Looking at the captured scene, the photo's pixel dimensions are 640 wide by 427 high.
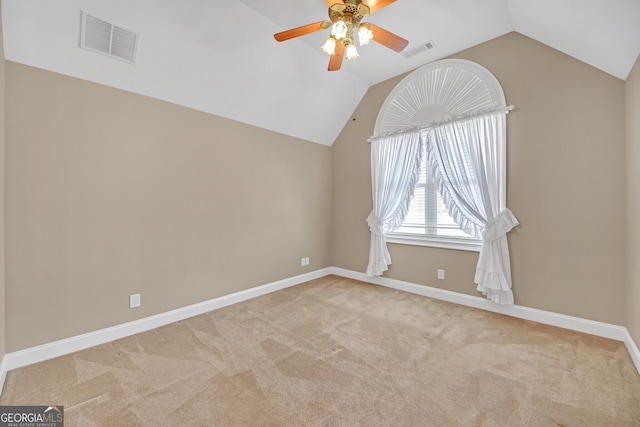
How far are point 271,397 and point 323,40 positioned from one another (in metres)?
3.35

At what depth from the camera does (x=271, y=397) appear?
1682mm

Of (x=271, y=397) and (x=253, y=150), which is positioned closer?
(x=271, y=397)

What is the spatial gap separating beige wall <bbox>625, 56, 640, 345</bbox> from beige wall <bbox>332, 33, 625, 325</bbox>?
0.12 m

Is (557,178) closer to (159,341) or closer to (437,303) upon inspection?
(437,303)

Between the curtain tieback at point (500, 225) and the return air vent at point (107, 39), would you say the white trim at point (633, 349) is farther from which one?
the return air vent at point (107, 39)

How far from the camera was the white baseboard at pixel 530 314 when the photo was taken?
2.34m

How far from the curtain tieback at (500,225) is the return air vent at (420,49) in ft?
6.59

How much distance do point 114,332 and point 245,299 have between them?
1342 mm

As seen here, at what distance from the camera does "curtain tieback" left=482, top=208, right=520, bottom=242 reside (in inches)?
111

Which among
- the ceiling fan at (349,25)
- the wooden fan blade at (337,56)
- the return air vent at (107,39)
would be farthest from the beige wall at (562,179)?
the return air vent at (107,39)

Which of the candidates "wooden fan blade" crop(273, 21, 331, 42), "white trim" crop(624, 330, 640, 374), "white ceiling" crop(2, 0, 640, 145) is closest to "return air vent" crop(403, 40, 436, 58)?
"white ceiling" crop(2, 0, 640, 145)

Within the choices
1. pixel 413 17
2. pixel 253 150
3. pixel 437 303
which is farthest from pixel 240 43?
pixel 437 303

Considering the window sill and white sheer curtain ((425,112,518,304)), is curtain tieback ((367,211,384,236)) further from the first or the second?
white sheer curtain ((425,112,518,304))

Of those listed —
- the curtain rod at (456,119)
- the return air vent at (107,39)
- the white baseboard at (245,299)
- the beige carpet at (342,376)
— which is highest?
the return air vent at (107,39)
